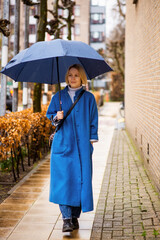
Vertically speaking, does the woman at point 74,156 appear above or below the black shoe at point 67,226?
above

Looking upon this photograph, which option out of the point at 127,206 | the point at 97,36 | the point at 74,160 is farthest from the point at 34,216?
the point at 97,36

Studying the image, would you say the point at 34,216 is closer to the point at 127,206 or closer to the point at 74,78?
the point at 127,206

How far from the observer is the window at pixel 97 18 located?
72438 mm

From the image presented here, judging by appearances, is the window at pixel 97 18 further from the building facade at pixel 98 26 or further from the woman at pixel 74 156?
the woman at pixel 74 156

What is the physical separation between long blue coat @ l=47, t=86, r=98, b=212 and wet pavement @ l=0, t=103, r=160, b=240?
1.39 feet

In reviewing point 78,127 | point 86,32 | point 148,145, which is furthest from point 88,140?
point 86,32

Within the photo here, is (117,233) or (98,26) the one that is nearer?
(117,233)

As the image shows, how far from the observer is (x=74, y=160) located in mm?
4391

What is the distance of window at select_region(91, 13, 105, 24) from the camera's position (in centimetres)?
7244

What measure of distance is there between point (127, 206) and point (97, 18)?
70.0 m

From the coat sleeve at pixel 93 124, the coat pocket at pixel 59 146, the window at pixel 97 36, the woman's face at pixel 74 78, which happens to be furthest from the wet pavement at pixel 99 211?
the window at pixel 97 36

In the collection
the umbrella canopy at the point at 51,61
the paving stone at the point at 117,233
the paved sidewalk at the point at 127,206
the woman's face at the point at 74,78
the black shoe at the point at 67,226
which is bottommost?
the paved sidewalk at the point at 127,206

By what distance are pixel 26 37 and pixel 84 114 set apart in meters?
8.43

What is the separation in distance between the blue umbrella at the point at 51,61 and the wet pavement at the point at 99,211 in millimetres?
1711
